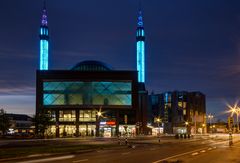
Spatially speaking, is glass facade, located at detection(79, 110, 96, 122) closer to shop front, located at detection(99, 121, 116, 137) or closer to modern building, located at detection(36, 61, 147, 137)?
modern building, located at detection(36, 61, 147, 137)

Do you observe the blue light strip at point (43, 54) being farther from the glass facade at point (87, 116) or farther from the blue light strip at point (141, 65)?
the blue light strip at point (141, 65)

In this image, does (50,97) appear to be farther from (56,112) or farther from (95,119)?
(95,119)

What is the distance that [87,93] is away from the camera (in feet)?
466

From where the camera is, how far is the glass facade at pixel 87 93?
141m

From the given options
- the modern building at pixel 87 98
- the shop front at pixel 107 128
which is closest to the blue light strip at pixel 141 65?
the modern building at pixel 87 98

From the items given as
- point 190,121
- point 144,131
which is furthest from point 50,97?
point 190,121

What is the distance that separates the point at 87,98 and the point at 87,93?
1.77 metres

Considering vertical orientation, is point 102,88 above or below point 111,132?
above

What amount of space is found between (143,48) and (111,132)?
50583mm

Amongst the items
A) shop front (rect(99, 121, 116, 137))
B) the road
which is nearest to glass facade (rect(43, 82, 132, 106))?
shop front (rect(99, 121, 116, 137))

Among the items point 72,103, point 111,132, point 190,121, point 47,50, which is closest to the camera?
point 111,132

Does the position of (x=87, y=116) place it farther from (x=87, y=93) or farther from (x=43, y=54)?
(x=43, y=54)

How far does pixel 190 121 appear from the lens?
7785 inches

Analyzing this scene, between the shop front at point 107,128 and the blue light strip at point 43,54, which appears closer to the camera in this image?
the shop front at point 107,128
